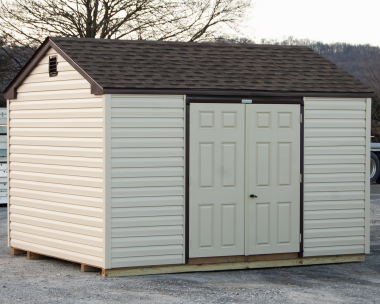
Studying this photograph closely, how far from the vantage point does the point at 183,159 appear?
7812mm

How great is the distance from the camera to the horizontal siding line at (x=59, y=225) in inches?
301

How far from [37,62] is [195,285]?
3894mm

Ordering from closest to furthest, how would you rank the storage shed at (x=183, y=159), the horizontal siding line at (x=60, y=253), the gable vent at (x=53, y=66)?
the storage shed at (x=183, y=159) → the horizontal siding line at (x=60, y=253) → the gable vent at (x=53, y=66)

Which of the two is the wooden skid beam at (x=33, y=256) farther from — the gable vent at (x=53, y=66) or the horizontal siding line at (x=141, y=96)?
the horizontal siding line at (x=141, y=96)

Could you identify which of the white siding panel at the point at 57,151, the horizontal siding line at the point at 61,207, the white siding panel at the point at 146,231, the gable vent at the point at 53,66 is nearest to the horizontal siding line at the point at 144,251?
the white siding panel at the point at 146,231

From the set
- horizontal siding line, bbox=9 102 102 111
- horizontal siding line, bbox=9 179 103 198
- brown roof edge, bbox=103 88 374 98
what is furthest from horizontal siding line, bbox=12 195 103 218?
brown roof edge, bbox=103 88 374 98

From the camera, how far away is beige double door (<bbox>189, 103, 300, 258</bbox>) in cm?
789

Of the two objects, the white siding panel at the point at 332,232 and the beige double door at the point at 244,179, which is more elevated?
the beige double door at the point at 244,179

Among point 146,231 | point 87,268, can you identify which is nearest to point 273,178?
point 146,231

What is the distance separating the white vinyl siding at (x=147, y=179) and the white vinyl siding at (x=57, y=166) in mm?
219

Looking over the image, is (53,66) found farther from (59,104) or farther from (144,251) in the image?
(144,251)

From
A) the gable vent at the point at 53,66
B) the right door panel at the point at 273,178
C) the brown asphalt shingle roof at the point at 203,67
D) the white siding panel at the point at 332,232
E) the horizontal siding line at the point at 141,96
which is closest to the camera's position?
the horizontal siding line at the point at 141,96

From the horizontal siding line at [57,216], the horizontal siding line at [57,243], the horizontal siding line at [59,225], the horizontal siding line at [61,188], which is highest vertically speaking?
the horizontal siding line at [61,188]

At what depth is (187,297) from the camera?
6.64m
